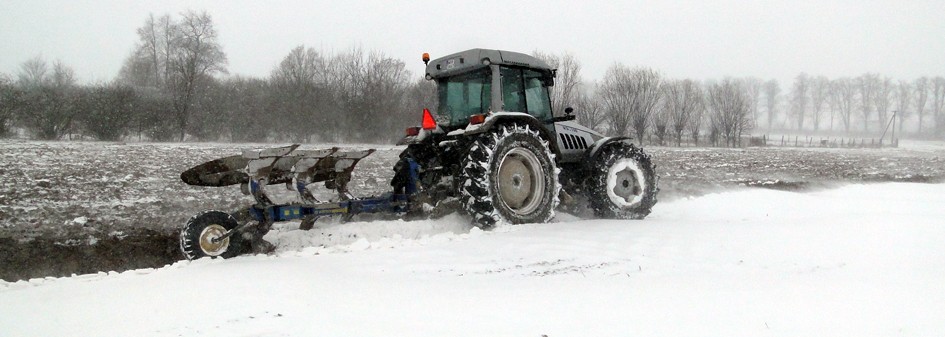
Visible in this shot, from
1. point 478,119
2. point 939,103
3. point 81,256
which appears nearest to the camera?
point 81,256

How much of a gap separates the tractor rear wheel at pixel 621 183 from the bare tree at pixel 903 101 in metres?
92.5

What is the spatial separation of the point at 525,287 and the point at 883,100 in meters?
101

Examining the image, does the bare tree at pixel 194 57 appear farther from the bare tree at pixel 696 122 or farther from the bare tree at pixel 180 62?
the bare tree at pixel 696 122

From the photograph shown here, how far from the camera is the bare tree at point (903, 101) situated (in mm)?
80125

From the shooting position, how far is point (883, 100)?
274ft

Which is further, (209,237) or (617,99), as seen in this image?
(617,99)

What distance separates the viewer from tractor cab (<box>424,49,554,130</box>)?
6852 mm

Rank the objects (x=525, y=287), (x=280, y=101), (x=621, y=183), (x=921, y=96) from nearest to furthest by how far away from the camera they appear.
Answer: (x=525, y=287) < (x=621, y=183) < (x=280, y=101) < (x=921, y=96)

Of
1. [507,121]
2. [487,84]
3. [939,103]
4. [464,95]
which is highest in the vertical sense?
[939,103]

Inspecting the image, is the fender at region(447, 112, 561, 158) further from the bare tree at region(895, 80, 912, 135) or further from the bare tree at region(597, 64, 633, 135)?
the bare tree at region(895, 80, 912, 135)

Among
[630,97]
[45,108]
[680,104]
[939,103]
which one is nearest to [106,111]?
[45,108]

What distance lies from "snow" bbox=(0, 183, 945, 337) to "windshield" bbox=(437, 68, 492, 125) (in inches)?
69.8

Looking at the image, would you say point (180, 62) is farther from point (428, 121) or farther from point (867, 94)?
point (867, 94)

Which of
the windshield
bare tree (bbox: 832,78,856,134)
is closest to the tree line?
the windshield
